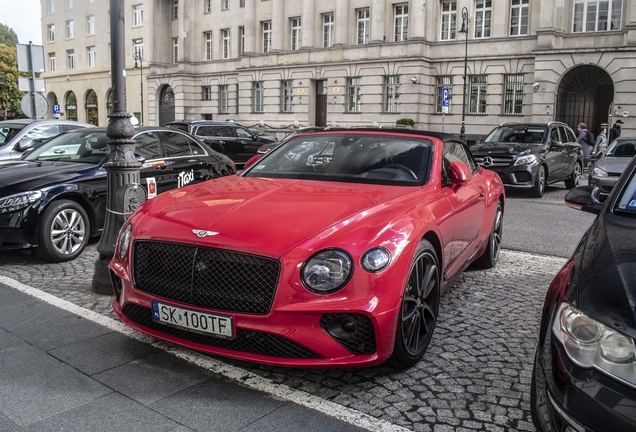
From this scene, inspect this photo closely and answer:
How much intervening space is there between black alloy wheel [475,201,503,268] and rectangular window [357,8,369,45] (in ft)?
114

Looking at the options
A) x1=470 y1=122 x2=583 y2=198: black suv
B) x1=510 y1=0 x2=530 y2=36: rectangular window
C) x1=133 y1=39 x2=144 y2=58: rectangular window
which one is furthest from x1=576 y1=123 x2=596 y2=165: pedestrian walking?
x1=133 y1=39 x2=144 y2=58: rectangular window

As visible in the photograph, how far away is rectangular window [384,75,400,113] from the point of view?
37.2 m

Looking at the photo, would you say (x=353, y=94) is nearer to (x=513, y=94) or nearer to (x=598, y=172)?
(x=513, y=94)

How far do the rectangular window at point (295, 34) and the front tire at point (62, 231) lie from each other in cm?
3805

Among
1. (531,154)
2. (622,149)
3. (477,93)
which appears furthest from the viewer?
(477,93)

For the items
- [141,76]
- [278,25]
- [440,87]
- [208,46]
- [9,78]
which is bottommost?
[440,87]

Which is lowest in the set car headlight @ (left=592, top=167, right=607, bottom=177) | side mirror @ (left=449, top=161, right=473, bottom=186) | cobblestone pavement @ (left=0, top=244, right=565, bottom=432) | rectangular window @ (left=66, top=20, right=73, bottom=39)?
cobblestone pavement @ (left=0, top=244, right=565, bottom=432)

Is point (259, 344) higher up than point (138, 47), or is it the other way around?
point (138, 47)

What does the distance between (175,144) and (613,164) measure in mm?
9828

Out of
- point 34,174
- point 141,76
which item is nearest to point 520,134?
point 34,174

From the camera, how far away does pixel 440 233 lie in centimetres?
415

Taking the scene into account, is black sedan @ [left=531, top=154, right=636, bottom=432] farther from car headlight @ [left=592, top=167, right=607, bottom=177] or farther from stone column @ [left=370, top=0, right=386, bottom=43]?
stone column @ [left=370, top=0, right=386, bottom=43]

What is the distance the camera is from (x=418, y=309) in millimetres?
→ 3730

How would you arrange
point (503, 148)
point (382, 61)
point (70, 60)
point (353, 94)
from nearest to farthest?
point (503, 148), point (382, 61), point (353, 94), point (70, 60)
